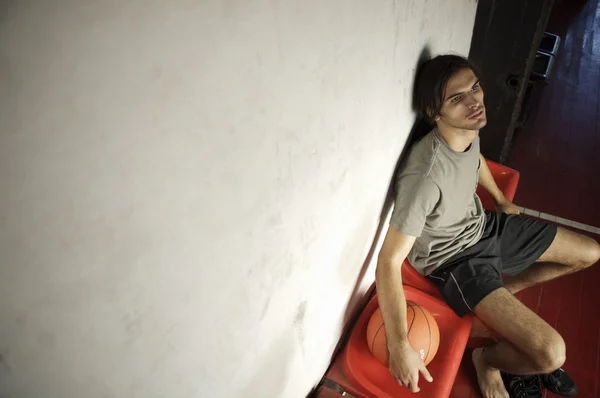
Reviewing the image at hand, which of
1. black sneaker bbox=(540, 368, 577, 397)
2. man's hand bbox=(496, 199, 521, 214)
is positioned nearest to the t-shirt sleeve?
man's hand bbox=(496, 199, 521, 214)

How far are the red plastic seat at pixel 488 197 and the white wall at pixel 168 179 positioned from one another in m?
0.81

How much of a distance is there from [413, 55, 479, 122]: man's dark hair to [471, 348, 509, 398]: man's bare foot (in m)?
1.08

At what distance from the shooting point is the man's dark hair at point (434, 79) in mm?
1491

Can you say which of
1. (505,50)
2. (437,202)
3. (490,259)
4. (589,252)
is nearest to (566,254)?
(589,252)

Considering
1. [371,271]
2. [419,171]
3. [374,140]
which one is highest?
[374,140]

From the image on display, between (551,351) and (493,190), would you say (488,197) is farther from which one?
(551,351)

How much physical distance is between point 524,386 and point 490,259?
56cm

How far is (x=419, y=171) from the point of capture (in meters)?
1.50

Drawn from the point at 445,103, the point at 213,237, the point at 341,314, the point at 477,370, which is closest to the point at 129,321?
the point at 213,237

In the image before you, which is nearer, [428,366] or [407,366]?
[407,366]

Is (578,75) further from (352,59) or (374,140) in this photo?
(352,59)

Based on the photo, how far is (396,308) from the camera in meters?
1.43

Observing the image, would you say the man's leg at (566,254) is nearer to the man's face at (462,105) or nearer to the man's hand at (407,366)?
the man's face at (462,105)

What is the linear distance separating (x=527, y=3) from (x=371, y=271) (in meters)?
1.47
